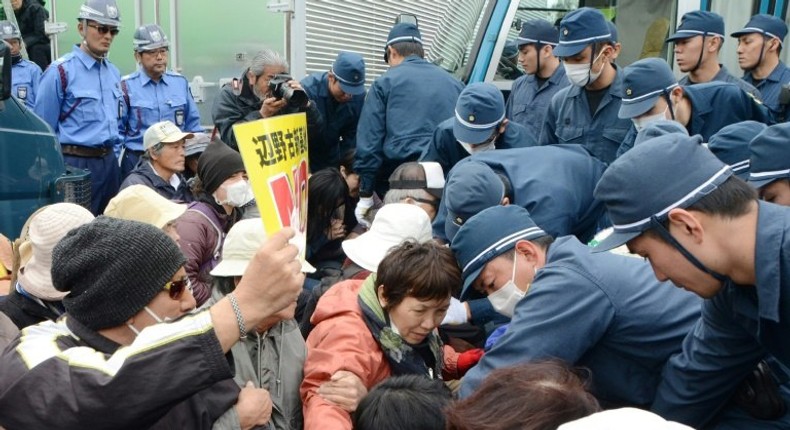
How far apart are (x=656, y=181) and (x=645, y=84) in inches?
89.7

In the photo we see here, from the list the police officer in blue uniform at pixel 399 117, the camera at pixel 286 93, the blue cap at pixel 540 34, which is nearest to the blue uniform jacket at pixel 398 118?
the police officer in blue uniform at pixel 399 117

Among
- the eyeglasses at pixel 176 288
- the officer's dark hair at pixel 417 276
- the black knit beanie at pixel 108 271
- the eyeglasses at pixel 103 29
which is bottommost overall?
the officer's dark hair at pixel 417 276

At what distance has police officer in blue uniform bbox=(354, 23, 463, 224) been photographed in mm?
5609

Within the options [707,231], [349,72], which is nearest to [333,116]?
[349,72]

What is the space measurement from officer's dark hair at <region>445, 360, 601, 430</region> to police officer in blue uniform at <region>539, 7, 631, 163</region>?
3092mm

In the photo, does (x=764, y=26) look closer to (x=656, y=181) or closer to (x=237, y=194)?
(x=237, y=194)

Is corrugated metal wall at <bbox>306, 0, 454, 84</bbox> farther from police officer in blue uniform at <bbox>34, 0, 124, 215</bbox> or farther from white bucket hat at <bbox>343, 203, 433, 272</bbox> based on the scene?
white bucket hat at <bbox>343, 203, 433, 272</bbox>

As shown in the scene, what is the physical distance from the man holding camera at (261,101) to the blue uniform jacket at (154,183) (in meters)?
0.48

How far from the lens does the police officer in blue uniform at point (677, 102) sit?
4.04 metres

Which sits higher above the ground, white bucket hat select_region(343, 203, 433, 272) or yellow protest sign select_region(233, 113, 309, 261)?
yellow protest sign select_region(233, 113, 309, 261)

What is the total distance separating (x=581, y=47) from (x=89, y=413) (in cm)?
373

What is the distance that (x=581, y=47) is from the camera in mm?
4676

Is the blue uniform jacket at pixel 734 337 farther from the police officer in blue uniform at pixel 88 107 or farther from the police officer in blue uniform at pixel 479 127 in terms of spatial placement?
the police officer in blue uniform at pixel 88 107

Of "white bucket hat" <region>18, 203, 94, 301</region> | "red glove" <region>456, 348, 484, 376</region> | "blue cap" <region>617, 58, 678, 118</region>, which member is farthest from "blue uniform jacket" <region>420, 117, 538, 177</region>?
"white bucket hat" <region>18, 203, 94, 301</region>
